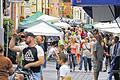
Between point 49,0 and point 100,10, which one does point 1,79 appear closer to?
point 100,10

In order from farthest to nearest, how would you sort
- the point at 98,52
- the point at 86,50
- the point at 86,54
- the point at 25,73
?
the point at 86,50
the point at 86,54
the point at 98,52
the point at 25,73

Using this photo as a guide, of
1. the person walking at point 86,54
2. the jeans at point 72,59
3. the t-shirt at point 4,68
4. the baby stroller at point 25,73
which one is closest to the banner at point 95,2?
the baby stroller at point 25,73

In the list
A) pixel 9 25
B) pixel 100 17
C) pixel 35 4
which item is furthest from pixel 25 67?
pixel 35 4

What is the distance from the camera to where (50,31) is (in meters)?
33.2

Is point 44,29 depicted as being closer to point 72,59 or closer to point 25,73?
point 72,59

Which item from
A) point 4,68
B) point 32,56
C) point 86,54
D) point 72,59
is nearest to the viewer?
point 4,68

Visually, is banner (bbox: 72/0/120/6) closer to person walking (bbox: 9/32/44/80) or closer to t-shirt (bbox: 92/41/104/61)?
person walking (bbox: 9/32/44/80)

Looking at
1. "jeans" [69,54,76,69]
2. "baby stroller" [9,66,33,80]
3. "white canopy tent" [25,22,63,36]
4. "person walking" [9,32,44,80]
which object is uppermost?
"person walking" [9,32,44,80]

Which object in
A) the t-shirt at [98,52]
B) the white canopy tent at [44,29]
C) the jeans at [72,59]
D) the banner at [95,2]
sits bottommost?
the jeans at [72,59]

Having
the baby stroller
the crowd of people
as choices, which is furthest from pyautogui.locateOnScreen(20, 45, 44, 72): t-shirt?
the baby stroller

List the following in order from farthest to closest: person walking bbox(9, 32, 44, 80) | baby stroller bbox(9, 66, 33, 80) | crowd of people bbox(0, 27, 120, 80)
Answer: person walking bbox(9, 32, 44, 80) < crowd of people bbox(0, 27, 120, 80) < baby stroller bbox(9, 66, 33, 80)

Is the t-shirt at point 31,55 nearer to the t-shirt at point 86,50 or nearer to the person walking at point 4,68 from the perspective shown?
the person walking at point 4,68

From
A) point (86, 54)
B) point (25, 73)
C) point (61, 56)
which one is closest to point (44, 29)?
point (86, 54)

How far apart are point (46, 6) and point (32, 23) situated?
29936mm
